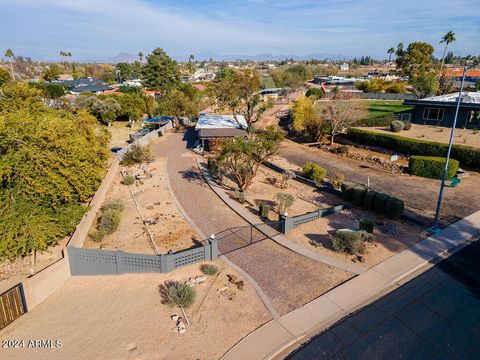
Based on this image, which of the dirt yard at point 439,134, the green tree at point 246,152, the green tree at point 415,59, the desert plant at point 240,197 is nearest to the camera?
the desert plant at point 240,197

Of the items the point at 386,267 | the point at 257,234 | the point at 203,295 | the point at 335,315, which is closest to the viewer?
the point at 335,315

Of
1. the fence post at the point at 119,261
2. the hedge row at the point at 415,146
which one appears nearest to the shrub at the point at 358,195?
the hedge row at the point at 415,146

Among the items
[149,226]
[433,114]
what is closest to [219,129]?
[149,226]

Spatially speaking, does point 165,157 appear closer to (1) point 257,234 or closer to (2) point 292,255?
(1) point 257,234

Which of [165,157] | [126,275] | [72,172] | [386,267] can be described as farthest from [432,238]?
[165,157]

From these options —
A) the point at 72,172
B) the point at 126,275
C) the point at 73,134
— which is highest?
the point at 73,134

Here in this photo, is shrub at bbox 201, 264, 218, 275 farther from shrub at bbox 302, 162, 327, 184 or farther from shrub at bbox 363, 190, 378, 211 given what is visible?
shrub at bbox 302, 162, 327, 184

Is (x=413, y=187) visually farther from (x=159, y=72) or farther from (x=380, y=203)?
(x=159, y=72)

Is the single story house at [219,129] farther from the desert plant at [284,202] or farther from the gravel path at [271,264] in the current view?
the desert plant at [284,202]

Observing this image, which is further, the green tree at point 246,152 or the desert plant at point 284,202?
the green tree at point 246,152
